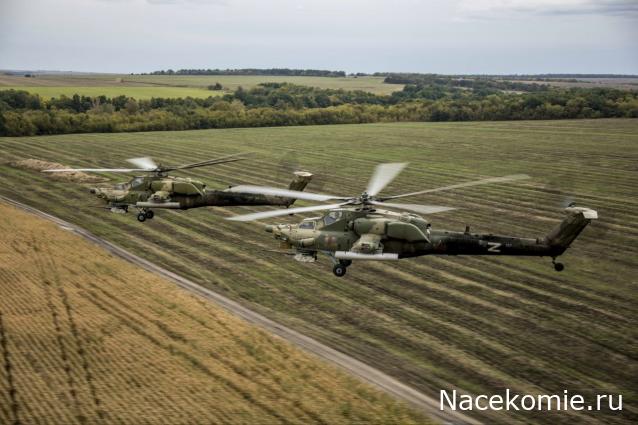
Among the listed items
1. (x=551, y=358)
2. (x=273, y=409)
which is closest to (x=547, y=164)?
Answer: (x=551, y=358)

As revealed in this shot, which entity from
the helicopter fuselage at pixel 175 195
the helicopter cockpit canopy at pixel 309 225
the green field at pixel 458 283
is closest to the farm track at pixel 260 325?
the green field at pixel 458 283

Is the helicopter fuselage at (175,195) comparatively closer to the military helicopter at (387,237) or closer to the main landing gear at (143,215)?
the main landing gear at (143,215)

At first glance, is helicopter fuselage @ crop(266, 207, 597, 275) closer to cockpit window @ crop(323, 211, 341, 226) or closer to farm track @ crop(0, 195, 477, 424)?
Answer: cockpit window @ crop(323, 211, 341, 226)

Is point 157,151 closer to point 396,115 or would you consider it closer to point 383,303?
point 383,303

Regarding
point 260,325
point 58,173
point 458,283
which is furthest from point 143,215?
point 58,173

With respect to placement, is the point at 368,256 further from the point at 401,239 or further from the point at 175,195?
the point at 175,195

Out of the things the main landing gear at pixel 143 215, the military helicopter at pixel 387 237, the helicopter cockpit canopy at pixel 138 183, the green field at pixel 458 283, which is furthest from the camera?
the main landing gear at pixel 143 215
